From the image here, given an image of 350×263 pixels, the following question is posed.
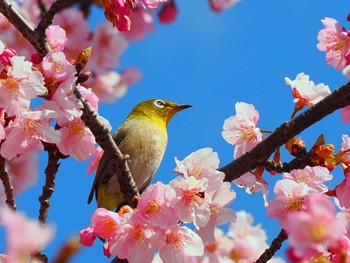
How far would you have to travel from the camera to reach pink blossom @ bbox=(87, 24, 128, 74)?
664cm

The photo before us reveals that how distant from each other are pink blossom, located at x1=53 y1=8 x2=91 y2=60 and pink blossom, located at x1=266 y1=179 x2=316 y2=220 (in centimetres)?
340

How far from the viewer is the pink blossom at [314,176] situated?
305 centimetres

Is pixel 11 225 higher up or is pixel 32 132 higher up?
pixel 32 132

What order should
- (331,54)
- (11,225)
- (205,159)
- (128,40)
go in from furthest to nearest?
1. (128,40)
2. (331,54)
3. (205,159)
4. (11,225)

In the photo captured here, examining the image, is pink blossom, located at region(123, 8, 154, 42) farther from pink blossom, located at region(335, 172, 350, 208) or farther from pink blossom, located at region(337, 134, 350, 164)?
pink blossom, located at region(335, 172, 350, 208)

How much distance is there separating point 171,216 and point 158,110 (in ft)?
11.8

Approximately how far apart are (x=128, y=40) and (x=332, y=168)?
4243 millimetres

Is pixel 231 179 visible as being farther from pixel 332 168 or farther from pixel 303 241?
pixel 303 241

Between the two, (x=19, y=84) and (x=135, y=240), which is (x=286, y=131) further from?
(x=19, y=84)

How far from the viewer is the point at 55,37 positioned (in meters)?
3.13

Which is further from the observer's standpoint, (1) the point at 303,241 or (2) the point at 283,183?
(2) the point at 283,183

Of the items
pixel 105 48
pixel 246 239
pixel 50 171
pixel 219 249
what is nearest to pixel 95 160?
pixel 50 171

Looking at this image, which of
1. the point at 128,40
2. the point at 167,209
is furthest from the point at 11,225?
the point at 128,40

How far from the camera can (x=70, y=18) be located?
20.1 ft
